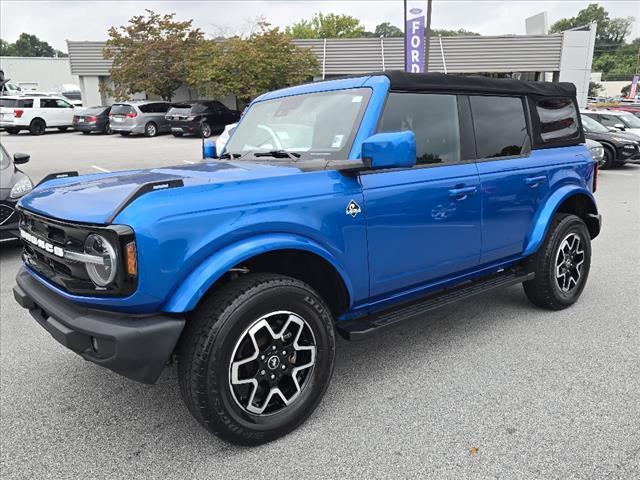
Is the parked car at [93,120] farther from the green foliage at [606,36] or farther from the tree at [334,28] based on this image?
the green foliage at [606,36]

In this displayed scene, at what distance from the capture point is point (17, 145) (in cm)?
2108

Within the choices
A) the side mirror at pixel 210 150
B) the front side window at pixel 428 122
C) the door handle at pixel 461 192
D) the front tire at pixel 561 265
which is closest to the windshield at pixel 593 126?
the front tire at pixel 561 265

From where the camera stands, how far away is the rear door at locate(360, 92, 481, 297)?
2.97m

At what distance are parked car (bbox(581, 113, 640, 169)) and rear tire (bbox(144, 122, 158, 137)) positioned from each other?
18741 mm

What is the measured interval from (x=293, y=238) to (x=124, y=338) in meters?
0.91

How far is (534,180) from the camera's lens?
392cm

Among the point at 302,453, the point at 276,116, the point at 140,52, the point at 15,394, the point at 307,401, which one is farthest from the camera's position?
the point at 140,52

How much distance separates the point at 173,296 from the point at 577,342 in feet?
9.73

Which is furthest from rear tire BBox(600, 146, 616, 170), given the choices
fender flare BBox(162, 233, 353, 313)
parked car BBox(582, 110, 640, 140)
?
fender flare BBox(162, 233, 353, 313)

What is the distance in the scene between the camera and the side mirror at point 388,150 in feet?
8.77

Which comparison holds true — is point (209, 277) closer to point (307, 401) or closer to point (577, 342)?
point (307, 401)

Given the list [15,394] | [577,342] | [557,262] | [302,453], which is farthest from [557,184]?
[15,394]

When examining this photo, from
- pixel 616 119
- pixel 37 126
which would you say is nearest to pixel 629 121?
pixel 616 119

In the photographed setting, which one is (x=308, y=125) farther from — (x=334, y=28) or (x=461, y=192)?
(x=334, y=28)
